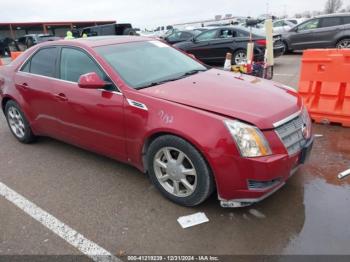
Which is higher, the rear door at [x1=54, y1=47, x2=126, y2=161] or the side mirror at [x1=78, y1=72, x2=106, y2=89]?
the side mirror at [x1=78, y1=72, x2=106, y2=89]

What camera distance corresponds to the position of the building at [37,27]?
28.6 meters

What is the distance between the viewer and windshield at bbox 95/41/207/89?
3604 millimetres

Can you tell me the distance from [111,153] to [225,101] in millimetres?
1486

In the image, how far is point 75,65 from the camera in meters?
4.03

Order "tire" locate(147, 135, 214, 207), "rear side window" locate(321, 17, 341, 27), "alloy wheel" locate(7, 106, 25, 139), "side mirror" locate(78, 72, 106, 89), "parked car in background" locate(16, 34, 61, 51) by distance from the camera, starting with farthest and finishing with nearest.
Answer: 1. "parked car in background" locate(16, 34, 61, 51)
2. "rear side window" locate(321, 17, 341, 27)
3. "alloy wheel" locate(7, 106, 25, 139)
4. "side mirror" locate(78, 72, 106, 89)
5. "tire" locate(147, 135, 214, 207)

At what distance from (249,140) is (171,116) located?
74cm

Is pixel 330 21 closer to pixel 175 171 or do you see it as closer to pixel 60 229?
pixel 175 171

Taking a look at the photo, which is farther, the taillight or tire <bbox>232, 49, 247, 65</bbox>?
tire <bbox>232, 49, 247, 65</bbox>

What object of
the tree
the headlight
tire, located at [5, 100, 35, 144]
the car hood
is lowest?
the tree

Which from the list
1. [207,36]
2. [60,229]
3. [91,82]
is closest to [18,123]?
[91,82]

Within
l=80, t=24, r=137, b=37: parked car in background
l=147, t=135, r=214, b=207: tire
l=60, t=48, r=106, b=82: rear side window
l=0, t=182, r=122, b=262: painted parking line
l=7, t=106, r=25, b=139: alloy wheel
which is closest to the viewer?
l=0, t=182, r=122, b=262: painted parking line

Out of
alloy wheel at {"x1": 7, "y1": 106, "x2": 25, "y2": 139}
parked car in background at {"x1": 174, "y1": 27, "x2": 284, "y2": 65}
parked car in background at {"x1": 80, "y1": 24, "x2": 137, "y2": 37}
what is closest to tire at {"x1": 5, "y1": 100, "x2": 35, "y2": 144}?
alloy wheel at {"x1": 7, "y1": 106, "x2": 25, "y2": 139}

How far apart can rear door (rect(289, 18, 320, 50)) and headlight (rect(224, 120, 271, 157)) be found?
1202 cm

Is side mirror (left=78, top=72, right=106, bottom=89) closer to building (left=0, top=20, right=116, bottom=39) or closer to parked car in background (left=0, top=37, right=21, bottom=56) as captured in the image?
parked car in background (left=0, top=37, right=21, bottom=56)
